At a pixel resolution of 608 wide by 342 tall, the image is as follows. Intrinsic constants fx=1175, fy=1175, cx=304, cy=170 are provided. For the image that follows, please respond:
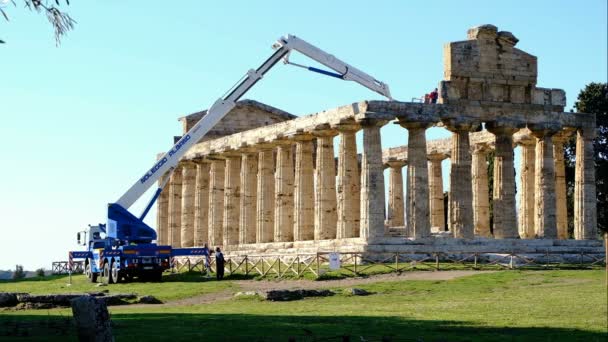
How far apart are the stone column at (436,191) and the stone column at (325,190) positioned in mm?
13262

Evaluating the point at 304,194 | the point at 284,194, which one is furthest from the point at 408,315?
the point at 284,194

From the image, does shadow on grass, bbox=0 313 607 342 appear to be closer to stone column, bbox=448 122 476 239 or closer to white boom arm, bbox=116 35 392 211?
stone column, bbox=448 122 476 239

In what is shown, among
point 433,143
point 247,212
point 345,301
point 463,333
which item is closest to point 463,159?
point 433,143

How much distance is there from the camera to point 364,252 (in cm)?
6512

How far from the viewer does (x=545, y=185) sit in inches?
2862

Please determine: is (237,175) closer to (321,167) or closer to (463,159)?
(321,167)

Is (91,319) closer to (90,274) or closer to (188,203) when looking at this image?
(90,274)

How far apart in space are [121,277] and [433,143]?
28335 mm

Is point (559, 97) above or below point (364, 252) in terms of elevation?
above

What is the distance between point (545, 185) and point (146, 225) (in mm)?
24572

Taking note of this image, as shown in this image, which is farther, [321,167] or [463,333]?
[321,167]

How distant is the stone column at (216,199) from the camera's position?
89938 millimetres

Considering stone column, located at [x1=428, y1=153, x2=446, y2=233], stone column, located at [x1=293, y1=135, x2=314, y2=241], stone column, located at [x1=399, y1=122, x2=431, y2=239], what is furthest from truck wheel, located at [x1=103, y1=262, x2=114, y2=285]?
stone column, located at [x1=428, y1=153, x2=446, y2=233]

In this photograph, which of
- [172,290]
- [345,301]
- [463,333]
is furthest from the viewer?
[172,290]
